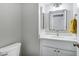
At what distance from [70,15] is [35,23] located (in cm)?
40

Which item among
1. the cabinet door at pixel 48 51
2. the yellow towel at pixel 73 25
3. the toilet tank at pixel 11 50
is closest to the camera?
the toilet tank at pixel 11 50

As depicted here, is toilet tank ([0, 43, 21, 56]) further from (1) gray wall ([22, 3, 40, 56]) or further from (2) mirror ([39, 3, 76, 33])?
(2) mirror ([39, 3, 76, 33])

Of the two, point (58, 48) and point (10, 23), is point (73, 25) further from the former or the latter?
point (10, 23)

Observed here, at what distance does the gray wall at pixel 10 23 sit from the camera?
0.91 metres

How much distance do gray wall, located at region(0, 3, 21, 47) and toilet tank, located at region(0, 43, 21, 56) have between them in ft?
0.15

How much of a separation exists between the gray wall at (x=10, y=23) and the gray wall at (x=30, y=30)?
69 millimetres

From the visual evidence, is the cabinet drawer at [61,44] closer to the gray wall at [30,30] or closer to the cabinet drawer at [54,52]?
the cabinet drawer at [54,52]

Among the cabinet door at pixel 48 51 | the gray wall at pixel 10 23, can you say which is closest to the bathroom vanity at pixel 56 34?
the cabinet door at pixel 48 51

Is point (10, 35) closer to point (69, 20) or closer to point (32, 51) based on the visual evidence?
point (32, 51)

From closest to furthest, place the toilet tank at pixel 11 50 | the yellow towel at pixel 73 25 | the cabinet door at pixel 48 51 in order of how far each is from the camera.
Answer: the toilet tank at pixel 11 50, the yellow towel at pixel 73 25, the cabinet door at pixel 48 51

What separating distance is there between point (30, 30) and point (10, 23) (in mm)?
254

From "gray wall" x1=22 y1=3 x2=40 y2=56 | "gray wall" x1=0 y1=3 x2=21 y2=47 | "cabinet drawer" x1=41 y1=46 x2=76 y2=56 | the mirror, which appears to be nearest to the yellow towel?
the mirror

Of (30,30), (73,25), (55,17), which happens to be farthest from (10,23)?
(73,25)

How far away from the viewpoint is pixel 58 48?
1.10 metres
